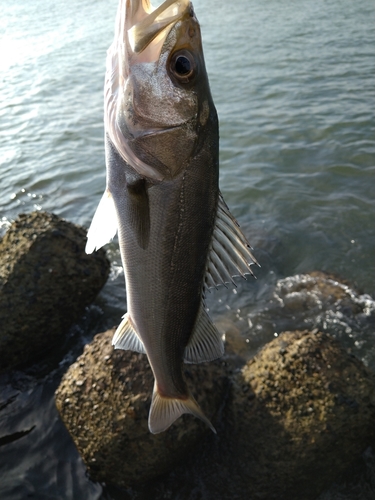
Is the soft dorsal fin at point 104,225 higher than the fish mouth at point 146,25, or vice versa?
the fish mouth at point 146,25

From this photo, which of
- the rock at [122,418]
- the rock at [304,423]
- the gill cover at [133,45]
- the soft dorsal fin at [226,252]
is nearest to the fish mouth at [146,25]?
the gill cover at [133,45]

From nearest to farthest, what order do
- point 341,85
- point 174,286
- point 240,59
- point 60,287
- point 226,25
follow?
point 174,286, point 60,287, point 341,85, point 240,59, point 226,25

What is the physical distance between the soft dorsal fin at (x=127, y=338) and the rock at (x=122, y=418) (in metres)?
Answer: 1.12

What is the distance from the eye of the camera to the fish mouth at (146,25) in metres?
2.20

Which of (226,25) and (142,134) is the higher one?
(142,134)

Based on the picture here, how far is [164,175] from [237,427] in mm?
2671

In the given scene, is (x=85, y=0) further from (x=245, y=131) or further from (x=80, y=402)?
(x=80, y=402)

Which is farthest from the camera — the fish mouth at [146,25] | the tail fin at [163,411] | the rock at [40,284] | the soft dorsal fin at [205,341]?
the rock at [40,284]

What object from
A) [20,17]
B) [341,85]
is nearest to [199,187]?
[341,85]

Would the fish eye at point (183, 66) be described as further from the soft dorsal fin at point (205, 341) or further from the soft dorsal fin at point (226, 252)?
the soft dorsal fin at point (205, 341)

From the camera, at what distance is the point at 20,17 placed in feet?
90.3

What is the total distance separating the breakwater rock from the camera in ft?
12.9

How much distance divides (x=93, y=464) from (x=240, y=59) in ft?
Result: 45.3

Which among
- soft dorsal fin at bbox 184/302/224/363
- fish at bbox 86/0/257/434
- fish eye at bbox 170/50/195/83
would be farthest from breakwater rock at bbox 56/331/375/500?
fish eye at bbox 170/50/195/83
